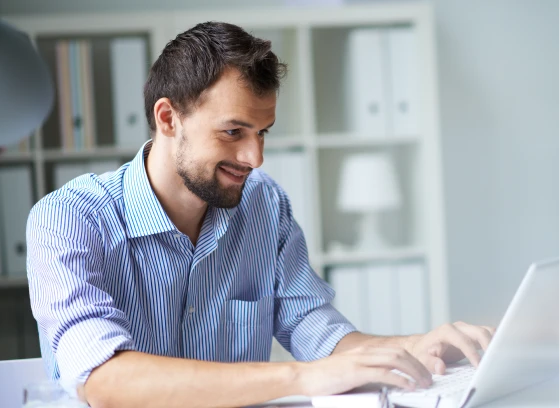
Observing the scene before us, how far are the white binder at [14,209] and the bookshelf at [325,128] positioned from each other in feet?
0.15

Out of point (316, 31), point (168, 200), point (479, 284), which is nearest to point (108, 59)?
point (316, 31)

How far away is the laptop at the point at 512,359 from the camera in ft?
2.70

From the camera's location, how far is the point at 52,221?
1.13 meters

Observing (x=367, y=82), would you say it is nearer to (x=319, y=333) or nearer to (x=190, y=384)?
(x=319, y=333)

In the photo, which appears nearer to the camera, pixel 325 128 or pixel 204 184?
pixel 204 184

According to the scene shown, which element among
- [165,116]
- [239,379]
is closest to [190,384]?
Result: [239,379]

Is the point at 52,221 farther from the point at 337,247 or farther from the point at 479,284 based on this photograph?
the point at 479,284

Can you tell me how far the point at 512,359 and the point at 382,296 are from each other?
1.93 meters

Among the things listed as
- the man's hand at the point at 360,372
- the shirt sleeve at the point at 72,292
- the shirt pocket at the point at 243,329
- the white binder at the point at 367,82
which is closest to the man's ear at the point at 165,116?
the shirt sleeve at the point at 72,292

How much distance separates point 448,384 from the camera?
0.97 meters

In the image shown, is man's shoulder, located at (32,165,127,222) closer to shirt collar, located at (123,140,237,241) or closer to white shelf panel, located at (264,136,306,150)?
shirt collar, located at (123,140,237,241)

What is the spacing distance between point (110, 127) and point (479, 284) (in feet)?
5.59

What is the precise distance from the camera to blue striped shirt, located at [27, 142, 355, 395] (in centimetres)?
105

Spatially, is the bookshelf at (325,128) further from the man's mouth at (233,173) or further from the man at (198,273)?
the man's mouth at (233,173)
